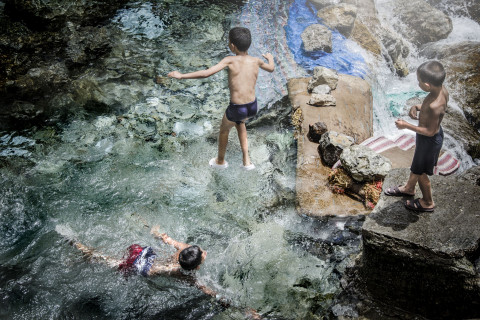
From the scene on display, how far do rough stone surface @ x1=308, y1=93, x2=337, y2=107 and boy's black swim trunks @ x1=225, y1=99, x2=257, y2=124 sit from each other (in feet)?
6.30

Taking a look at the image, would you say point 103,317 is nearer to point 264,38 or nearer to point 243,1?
point 264,38

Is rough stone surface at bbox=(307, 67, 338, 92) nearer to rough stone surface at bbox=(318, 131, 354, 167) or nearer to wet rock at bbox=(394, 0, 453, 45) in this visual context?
rough stone surface at bbox=(318, 131, 354, 167)

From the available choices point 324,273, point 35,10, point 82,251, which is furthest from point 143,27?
point 324,273

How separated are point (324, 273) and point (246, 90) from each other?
243cm

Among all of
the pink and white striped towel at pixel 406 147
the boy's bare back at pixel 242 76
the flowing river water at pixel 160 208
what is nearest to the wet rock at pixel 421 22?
the flowing river water at pixel 160 208

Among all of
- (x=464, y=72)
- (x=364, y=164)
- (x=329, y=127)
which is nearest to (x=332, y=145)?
(x=364, y=164)

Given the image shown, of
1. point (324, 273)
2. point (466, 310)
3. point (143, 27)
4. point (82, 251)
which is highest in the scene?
point (143, 27)

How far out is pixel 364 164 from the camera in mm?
4129

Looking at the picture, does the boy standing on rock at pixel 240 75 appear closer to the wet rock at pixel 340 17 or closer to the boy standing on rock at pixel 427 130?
the boy standing on rock at pixel 427 130

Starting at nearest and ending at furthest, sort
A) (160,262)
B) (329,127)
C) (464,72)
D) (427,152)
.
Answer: (427,152)
(160,262)
(329,127)
(464,72)

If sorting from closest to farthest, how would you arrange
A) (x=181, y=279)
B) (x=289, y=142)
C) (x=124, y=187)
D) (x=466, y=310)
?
1. (x=466, y=310)
2. (x=181, y=279)
3. (x=124, y=187)
4. (x=289, y=142)

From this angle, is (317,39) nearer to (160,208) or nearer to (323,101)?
(323,101)

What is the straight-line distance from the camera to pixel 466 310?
2.64 metres

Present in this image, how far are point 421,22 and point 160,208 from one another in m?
9.37
